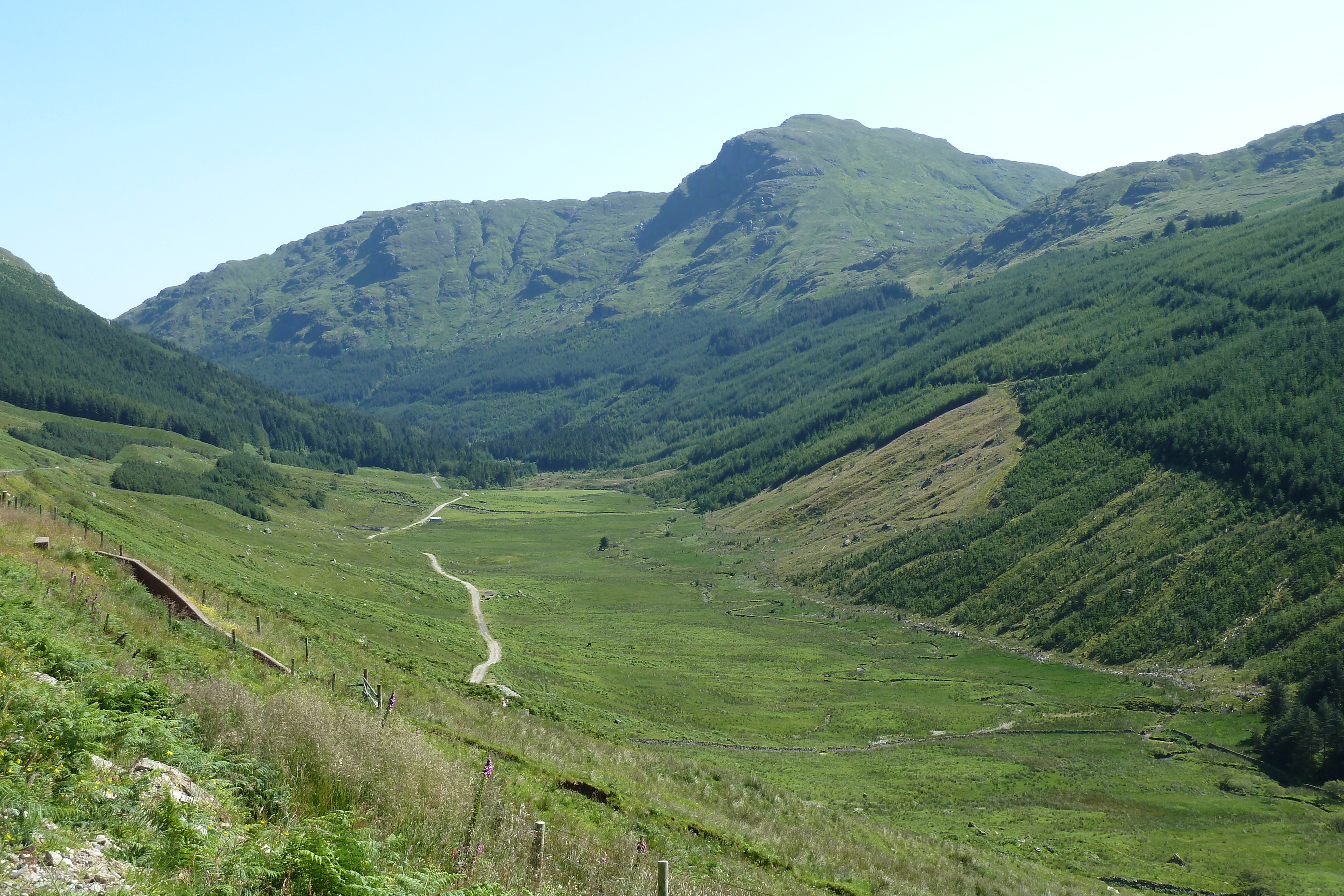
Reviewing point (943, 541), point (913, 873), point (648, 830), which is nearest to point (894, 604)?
point (943, 541)

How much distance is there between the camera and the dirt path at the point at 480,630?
2408 inches

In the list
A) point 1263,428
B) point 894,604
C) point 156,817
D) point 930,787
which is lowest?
point 894,604

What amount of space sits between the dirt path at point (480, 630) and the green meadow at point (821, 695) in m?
1.08

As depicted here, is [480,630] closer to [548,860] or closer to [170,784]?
[548,860]

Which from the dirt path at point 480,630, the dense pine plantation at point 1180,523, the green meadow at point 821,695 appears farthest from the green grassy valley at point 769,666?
the dirt path at point 480,630

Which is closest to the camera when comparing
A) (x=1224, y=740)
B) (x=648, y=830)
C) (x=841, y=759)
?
(x=648, y=830)

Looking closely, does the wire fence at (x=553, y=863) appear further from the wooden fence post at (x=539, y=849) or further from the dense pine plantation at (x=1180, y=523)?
the dense pine plantation at (x=1180, y=523)

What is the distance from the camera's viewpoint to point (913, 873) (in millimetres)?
28797

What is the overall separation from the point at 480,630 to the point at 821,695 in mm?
36711

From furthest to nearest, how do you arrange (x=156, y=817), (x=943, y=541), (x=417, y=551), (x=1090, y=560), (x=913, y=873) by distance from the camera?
1. (x=417, y=551)
2. (x=943, y=541)
3. (x=1090, y=560)
4. (x=913, y=873)
5. (x=156, y=817)

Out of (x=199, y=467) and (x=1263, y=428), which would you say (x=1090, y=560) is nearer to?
(x=1263, y=428)

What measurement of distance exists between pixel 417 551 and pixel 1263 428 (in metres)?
143

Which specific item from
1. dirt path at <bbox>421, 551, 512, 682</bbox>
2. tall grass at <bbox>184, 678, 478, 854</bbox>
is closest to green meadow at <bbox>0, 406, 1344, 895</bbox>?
dirt path at <bbox>421, 551, 512, 682</bbox>

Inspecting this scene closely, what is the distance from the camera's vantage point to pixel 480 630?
90.8 m
